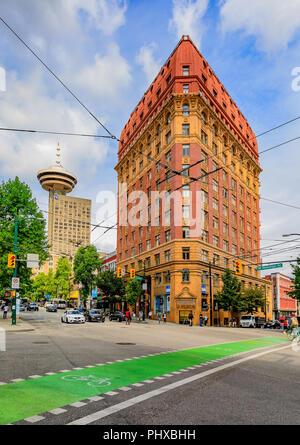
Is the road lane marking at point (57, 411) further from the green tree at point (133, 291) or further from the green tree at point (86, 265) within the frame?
the green tree at point (86, 265)

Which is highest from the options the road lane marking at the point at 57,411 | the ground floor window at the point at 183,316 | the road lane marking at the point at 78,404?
the road lane marking at the point at 57,411

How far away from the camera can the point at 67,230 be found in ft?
610

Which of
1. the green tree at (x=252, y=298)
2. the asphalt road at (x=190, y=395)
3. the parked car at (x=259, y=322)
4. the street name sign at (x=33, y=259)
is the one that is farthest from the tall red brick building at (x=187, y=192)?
the asphalt road at (x=190, y=395)

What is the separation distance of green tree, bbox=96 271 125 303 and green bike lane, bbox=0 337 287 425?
1922 inches

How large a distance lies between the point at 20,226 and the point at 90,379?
105 feet

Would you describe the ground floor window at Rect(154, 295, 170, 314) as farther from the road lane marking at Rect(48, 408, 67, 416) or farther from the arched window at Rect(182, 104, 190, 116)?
the road lane marking at Rect(48, 408, 67, 416)

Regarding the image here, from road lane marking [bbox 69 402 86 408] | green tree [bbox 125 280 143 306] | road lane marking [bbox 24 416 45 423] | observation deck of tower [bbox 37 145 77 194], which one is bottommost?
green tree [bbox 125 280 143 306]

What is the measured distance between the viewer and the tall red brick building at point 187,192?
48094 millimetres

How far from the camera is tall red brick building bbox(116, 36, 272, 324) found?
4809 centimetres

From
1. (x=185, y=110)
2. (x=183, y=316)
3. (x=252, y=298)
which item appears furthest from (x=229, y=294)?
(x=185, y=110)

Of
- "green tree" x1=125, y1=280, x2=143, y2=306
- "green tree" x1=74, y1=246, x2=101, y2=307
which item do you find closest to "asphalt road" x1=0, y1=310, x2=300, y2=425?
"green tree" x1=125, y1=280, x2=143, y2=306

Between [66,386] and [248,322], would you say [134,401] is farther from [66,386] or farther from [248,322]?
[248,322]

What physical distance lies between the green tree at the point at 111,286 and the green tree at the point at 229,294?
18.7 m

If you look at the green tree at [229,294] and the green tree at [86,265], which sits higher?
the green tree at [86,265]
